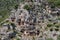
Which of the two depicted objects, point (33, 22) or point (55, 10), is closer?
point (33, 22)

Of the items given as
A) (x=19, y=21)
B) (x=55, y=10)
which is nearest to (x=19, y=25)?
(x=19, y=21)

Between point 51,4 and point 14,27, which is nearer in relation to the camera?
point 14,27

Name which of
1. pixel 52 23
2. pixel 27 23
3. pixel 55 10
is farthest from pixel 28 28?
pixel 55 10

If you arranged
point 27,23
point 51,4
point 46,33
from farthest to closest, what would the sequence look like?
point 51,4, point 27,23, point 46,33

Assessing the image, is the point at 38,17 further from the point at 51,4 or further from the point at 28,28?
the point at 51,4

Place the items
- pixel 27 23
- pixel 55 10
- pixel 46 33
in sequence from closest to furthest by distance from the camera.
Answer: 1. pixel 46 33
2. pixel 27 23
3. pixel 55 10

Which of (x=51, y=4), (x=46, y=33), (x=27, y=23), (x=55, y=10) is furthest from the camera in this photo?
(x=51, y=4)

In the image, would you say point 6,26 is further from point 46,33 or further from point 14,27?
point 46,33

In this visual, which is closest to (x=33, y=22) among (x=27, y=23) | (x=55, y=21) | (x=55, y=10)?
(x=27, y=23)

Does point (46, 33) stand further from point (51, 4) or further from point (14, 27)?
point (51, 4)
